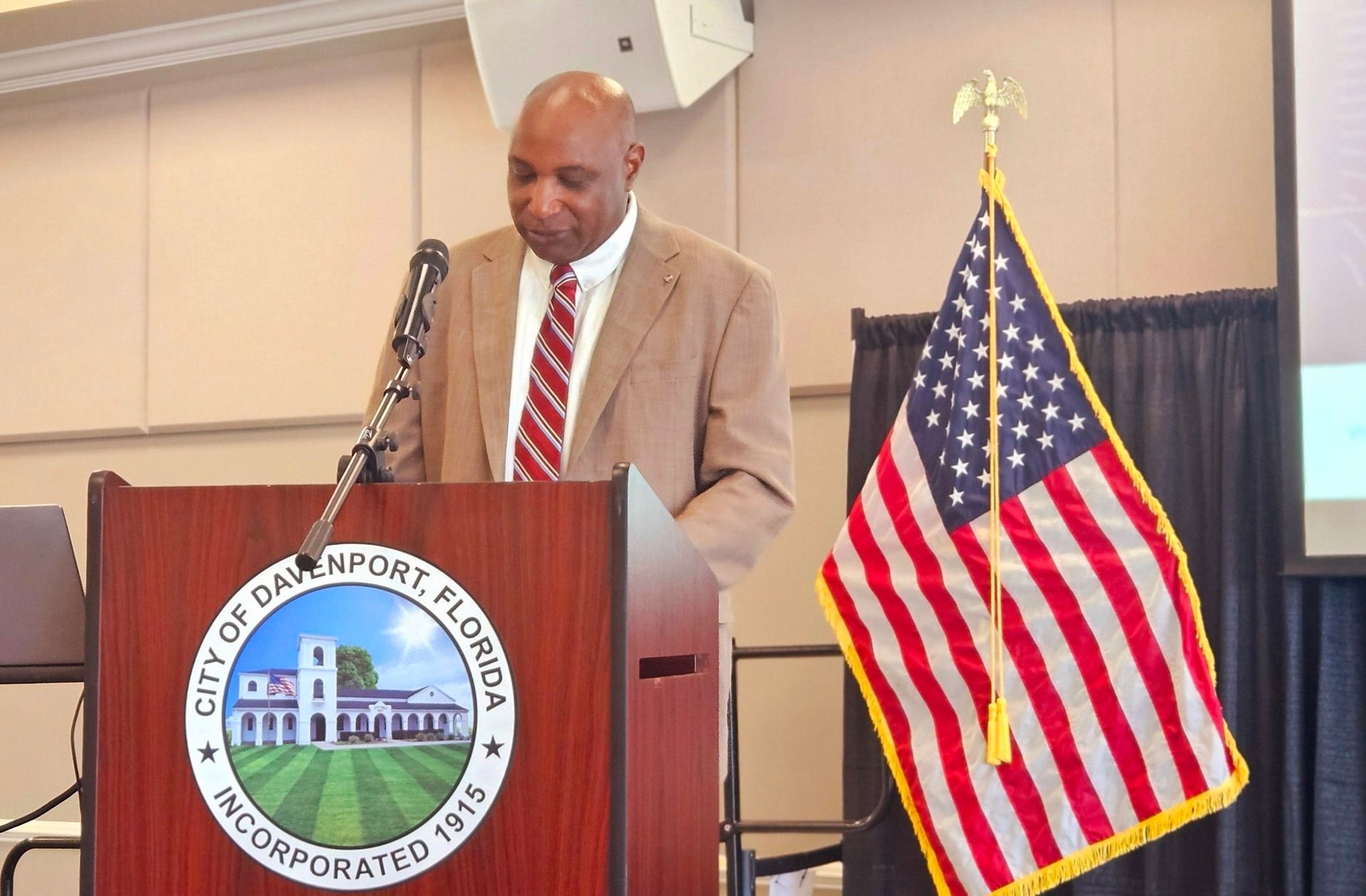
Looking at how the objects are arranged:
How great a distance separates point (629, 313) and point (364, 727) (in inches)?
31.7

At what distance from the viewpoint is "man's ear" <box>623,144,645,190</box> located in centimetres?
190

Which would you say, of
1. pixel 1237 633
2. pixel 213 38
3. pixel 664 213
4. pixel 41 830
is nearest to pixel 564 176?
pixel 1237 633

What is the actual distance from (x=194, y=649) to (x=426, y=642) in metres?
0.23

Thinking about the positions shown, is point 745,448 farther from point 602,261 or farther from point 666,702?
point 666,702

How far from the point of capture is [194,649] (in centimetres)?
128

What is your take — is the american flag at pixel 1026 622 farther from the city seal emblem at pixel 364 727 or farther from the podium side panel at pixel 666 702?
the city seal emblem at pixel 364 727

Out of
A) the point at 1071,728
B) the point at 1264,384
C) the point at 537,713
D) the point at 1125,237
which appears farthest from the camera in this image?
the point at 1125,237

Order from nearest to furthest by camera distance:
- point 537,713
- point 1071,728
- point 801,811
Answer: point 537,713 < point 1071,728 < point 801,811

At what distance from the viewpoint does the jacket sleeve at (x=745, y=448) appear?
1708 millimetres

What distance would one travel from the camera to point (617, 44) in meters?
3.83

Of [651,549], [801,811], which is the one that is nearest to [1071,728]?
[801,811]

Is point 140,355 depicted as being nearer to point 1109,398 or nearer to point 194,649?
point 1109,398

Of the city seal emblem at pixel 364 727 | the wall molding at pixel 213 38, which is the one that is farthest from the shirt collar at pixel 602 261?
the wall molding at pixel 213 38

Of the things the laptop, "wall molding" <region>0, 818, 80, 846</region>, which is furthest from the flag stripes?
"wall molding" <region>0, 818, 80, 846</region>
